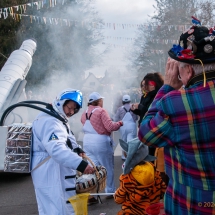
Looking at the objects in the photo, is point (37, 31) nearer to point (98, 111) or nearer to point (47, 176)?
point (98, 111)

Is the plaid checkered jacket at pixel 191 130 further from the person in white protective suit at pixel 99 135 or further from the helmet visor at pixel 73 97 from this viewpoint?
the person in white protective suit at pixel 99 135

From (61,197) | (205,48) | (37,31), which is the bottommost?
(61,197)

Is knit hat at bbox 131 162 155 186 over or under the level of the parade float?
under

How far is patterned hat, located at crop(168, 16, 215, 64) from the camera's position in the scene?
2.20 m

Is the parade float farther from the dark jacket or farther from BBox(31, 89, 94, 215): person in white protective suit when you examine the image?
the dark jacket

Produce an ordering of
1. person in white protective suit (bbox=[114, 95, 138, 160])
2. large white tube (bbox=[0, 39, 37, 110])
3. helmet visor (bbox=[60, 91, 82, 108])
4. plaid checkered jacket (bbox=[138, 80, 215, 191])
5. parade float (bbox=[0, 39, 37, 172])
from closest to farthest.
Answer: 1. plaid checkered jacket (bbox=[138, 80, 215, 191])
2. helmet visor (bbox=[60, 91, 82, 108])
3. parade float (bbox=[0, 39, 37, 172])
4. person in white protective suit (bbox=[114, 95, 138, 160])
5. large white tube (bbox=[0, 39, 37, 110])

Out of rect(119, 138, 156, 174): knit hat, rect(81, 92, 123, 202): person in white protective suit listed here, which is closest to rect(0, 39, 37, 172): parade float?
rect(119, 138, 156, 174): knit hat

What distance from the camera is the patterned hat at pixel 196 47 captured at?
2203mm

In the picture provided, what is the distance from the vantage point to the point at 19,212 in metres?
6.45

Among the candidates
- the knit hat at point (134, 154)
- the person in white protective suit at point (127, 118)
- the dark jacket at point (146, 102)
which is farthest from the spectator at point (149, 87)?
the person in white protective suit at point (127, 118)

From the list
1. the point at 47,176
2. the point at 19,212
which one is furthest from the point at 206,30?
the point at 19,212

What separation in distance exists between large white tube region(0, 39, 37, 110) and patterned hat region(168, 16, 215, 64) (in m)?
9.13

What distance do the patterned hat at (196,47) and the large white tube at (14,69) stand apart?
30.0 ft

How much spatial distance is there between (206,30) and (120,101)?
8707 millimetres
